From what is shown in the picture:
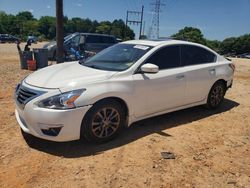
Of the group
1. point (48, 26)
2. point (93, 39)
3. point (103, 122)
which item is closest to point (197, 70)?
point (103, 122)

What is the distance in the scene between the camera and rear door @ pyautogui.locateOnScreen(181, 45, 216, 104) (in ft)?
18.6

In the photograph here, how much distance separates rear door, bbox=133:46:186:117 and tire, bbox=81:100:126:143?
15.2 inches

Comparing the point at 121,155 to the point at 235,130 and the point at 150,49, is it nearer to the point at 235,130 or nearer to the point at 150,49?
the point at 150,49

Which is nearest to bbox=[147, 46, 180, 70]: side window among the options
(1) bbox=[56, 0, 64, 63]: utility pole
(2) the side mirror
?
(2) the side mirror

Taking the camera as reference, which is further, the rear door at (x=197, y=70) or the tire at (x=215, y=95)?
the tire at (x=215, y=95)

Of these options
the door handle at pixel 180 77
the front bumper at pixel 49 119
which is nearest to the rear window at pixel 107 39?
the door handle at pixel 180 77

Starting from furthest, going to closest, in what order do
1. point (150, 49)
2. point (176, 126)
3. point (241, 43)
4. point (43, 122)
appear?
point (241, 43)
point (176, 126)
point (150, 49)
point (43, 122)

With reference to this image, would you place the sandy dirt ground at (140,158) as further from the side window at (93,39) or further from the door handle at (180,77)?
the side window at (93,39)

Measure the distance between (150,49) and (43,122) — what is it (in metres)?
2.29

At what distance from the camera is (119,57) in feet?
17.1

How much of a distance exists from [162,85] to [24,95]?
7.48 feet

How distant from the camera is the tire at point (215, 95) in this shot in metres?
6.37

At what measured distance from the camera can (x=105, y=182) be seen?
3.55m

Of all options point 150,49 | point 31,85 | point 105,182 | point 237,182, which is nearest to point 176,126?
point 150,49
